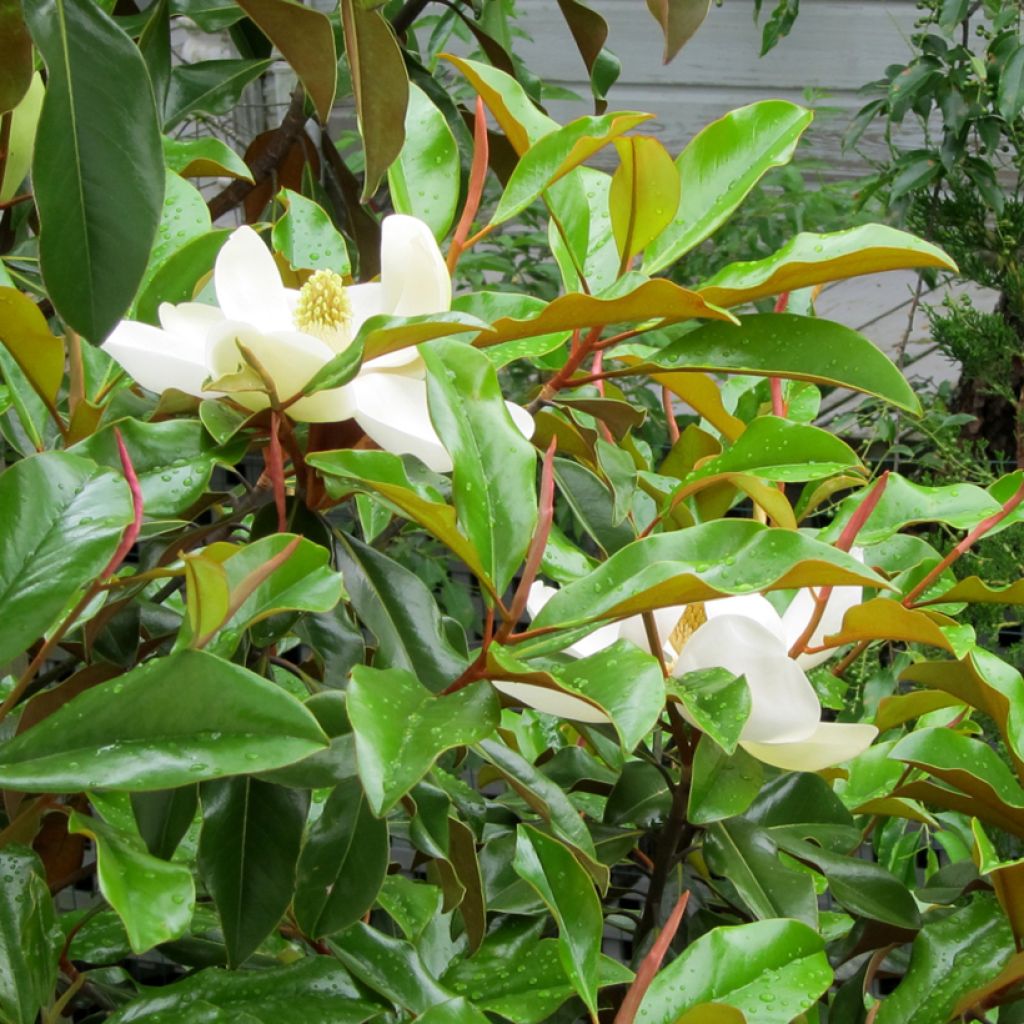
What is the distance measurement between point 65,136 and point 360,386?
0.41ft

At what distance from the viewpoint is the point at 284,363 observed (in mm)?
432

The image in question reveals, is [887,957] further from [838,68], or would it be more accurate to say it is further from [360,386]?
[838,68]

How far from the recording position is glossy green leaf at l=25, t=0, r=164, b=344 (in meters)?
0.37

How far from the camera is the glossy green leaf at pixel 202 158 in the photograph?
0.61 m

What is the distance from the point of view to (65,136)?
1.22 feet

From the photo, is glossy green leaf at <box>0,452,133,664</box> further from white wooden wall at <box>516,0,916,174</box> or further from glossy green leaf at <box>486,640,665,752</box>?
white wooden wall at <box>516,0,916,174</box>

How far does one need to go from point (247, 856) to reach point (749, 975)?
0.57 feet

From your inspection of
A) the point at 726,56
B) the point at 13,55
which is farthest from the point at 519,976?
the point at 726,56

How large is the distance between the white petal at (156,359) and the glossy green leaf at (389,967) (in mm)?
206

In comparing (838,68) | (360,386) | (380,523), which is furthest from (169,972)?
(838,68)

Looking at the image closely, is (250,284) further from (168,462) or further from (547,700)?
(547,700)

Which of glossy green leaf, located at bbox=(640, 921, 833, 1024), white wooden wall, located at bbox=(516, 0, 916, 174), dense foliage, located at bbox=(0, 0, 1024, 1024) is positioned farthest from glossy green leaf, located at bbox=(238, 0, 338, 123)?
white wooden wall, located at bbox=(516, 0, 916, 174)

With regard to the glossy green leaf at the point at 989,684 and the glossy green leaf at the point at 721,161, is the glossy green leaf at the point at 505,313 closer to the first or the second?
the glossy green leaf at the point at 721,161

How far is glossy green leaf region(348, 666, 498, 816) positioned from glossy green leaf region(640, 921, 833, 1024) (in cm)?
12
